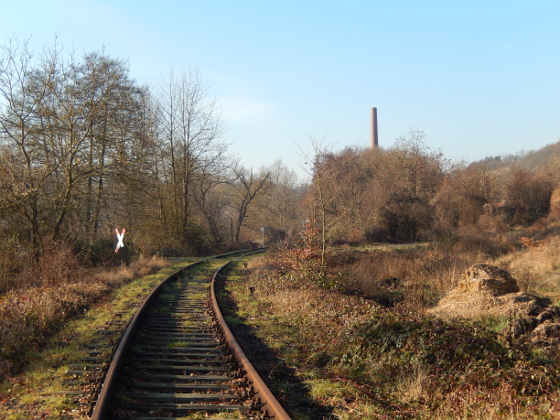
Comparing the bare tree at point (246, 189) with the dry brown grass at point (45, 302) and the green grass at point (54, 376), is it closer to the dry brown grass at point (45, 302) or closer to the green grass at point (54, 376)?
the dry brown grass at point (45, 302)

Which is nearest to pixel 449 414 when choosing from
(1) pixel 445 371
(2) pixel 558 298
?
(1) pixel 445 371

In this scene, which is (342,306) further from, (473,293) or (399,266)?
(399,266)

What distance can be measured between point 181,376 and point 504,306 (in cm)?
574

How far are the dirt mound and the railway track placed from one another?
411 centimetres

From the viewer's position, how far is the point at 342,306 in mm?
9992

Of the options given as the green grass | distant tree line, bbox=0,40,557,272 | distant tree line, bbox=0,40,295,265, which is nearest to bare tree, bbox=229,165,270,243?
distant tree line, bbox=0,40,557,272

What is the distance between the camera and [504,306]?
27.7ft

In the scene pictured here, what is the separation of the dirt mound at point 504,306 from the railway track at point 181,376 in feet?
13.5

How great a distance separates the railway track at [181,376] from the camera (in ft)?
16.8

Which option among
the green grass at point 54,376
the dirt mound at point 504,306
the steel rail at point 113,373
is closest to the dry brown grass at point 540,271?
the dirt mound at point 504,306

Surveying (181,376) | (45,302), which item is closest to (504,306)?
(181,376)

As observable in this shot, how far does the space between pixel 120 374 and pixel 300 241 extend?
10.7 metres

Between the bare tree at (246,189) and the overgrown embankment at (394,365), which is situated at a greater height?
the bare tree at (246,189)

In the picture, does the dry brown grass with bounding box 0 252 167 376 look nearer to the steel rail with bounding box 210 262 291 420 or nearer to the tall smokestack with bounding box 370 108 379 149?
the steel rail with bounding box 210 262 291 420
